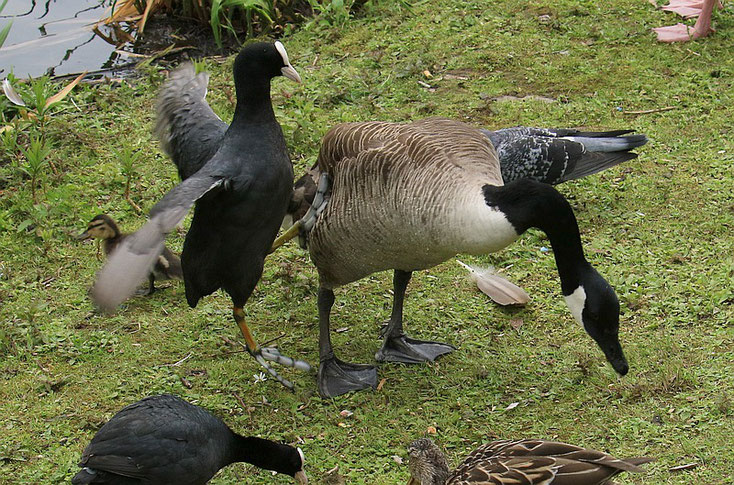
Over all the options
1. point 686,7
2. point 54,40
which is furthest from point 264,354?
point 686,7

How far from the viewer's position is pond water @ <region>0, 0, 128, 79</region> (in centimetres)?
977

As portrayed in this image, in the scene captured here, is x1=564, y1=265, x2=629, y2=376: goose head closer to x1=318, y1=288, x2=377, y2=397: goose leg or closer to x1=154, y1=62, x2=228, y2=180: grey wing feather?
x1=318, y1=288, x2=377, y2=397: goose leg

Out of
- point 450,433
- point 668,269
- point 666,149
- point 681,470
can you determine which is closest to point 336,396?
point 450,433

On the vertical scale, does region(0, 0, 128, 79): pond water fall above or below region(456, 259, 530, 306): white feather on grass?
above

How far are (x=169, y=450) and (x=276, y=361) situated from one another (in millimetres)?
1322

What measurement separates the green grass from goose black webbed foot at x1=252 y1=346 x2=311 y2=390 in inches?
2.7

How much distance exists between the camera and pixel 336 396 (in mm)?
5332

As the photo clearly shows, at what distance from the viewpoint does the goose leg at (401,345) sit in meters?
5.62

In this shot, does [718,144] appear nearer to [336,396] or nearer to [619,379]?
[619,379]

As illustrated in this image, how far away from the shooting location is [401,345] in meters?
5.68

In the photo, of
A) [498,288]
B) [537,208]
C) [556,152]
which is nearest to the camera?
[537,208]

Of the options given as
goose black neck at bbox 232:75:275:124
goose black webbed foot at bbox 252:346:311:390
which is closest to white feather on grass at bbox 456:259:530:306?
goose black webbed foot at bbox 252:346:311:390

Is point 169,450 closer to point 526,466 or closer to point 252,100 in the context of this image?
point 526,466

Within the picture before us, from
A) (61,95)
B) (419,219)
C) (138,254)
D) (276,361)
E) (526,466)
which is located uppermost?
(138,254)
